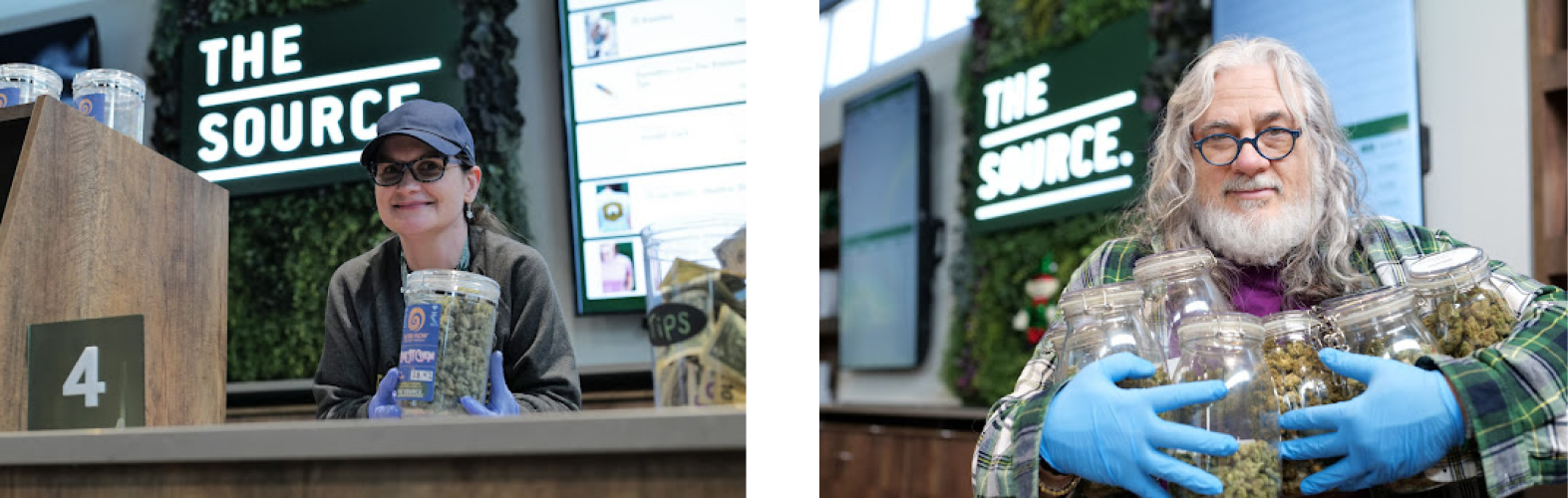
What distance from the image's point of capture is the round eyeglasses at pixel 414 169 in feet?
5.60

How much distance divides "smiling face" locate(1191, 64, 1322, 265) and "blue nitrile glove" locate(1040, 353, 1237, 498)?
17.9 inches

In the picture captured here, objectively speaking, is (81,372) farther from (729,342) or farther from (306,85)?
(306,85)

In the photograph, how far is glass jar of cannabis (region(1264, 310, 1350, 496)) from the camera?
1071mm

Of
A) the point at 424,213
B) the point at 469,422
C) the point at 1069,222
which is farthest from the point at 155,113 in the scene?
the point at 469,422

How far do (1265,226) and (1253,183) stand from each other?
0.19ft

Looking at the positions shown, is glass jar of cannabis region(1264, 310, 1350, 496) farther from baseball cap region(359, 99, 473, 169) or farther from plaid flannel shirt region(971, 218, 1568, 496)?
baseball cap region(359, 99, 473, 169)

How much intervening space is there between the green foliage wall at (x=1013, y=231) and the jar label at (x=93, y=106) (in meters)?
2.38

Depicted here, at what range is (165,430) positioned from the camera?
863 mm

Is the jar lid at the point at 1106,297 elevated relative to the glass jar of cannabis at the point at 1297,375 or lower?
elevated

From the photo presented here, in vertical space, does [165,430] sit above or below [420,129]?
below

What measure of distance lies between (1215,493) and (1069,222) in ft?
7.95

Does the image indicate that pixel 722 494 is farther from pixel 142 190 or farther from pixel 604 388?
pixel 604 388

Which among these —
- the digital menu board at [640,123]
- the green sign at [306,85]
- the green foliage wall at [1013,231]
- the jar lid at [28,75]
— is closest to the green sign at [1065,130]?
the green foliage wall at [1013,231]

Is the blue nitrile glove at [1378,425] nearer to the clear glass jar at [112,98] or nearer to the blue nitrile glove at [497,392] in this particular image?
the blue nitrile glove at [497,392]
